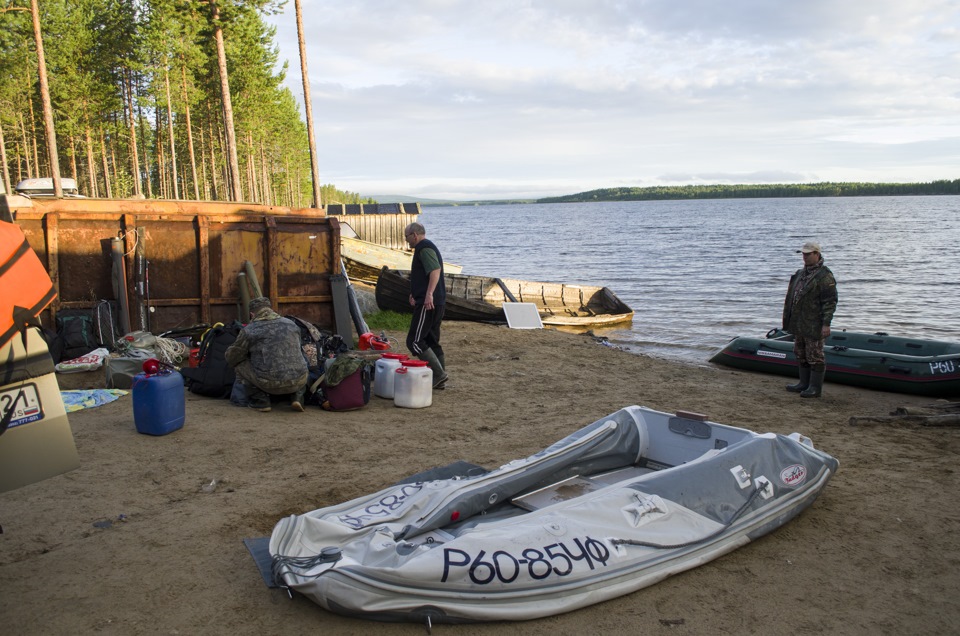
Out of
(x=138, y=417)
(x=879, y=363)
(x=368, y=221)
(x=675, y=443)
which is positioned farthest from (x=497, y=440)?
(x=368, y=221)

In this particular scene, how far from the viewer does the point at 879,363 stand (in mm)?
10805

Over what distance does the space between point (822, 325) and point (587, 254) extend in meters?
37.9

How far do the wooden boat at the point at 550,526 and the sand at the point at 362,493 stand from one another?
0.49ft

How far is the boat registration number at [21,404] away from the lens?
10.6ft

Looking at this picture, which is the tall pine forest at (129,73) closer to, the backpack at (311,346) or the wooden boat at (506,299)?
the wooden boat at (506,299)

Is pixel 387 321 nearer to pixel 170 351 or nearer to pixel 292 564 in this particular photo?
pixel 170 351

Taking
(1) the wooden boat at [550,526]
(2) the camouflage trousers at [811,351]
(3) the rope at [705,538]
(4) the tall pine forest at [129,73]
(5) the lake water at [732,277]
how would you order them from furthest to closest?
(4) the tall pine forest at [129,73]
(5) the lake water at [732,277]
(2) the camouflage trousers at [811,351]
(3) the rope at [705,538]
(1) the wooden boat at [550,526]

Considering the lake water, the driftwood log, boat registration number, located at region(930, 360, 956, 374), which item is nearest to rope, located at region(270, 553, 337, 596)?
the driftwood log

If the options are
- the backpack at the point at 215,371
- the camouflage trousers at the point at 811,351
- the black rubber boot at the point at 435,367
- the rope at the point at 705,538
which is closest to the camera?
the rope at the point at 705,538

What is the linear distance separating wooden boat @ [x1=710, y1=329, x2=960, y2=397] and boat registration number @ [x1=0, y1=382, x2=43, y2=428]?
428 inches

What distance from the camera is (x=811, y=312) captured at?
30.8ft

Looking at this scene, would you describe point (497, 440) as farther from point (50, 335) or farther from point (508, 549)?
point (50, 335)

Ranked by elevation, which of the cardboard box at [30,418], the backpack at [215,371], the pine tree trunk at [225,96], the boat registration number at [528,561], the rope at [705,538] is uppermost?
the pine tree trunk at [225,96]

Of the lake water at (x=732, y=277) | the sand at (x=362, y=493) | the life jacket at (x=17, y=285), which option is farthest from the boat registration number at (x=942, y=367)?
the life jacket at (x=17, y=285)
